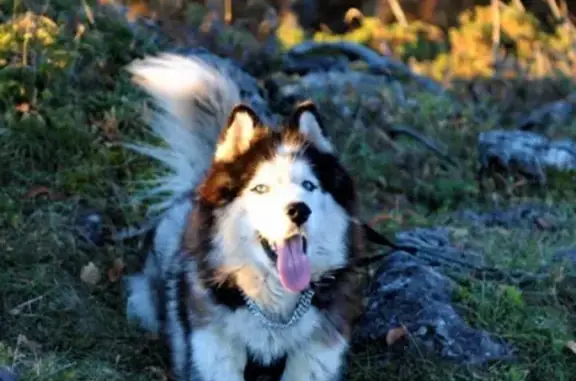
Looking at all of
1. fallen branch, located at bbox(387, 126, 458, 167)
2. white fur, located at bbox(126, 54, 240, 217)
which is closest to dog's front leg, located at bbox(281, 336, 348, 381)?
white fur, located at bbox(126, 54, 240, 217)

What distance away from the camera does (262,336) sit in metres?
4.26

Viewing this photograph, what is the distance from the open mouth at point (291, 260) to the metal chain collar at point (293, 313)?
0.59 ft

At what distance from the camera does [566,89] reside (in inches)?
367

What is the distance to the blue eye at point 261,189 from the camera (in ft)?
13.3

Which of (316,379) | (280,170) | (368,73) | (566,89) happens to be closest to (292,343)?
(316,379)

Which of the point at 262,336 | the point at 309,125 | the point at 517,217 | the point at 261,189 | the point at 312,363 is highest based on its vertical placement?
the point at 309,125

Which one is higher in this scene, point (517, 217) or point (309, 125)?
point (309, 125)

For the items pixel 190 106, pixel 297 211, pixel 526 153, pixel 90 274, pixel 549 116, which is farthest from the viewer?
pixel 549 116

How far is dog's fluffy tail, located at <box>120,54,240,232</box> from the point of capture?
16.3ft

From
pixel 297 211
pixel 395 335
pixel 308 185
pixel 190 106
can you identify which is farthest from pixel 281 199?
pixel 395 335

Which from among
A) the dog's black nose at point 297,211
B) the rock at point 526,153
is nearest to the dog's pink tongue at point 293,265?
the dog's black nose at point 297,211

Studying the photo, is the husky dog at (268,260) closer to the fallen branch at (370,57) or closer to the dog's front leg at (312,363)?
the dog's front leg at (312,363)

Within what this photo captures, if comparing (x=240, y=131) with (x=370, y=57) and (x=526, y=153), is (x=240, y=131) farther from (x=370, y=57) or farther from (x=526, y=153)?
(x=370, y=57)

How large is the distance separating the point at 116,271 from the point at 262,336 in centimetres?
141
